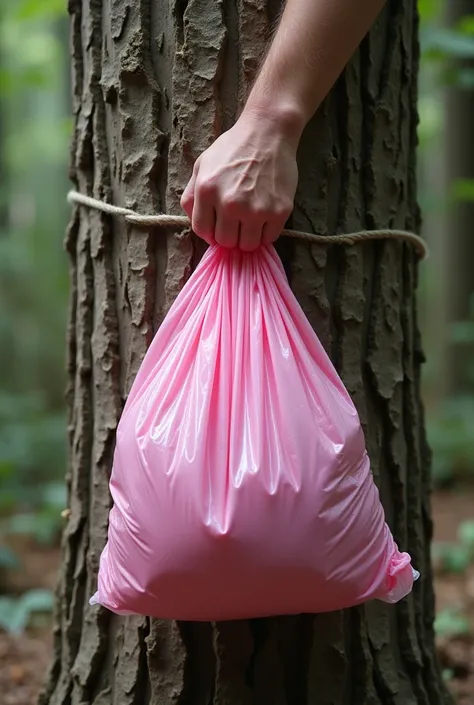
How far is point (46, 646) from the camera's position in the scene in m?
2.88

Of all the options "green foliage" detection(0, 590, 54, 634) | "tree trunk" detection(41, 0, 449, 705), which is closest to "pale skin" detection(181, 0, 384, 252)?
"tree trunk" detection(41, 0, 449, 705)

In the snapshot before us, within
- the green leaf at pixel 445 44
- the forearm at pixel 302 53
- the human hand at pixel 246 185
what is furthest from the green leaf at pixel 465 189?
the human hand at pixel 246 185

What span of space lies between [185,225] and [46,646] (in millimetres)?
2125

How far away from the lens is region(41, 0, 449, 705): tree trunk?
145 centimetres

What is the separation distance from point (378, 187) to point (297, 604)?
2.95 ft

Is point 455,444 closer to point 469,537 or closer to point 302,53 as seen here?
point 469,537

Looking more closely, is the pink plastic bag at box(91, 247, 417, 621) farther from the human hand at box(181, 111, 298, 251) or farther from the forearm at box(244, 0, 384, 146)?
the forearm at box(244, 0, 384, 146)

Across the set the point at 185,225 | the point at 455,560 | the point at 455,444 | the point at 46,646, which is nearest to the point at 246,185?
the point at 185,225

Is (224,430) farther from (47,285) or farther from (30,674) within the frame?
(47,285)

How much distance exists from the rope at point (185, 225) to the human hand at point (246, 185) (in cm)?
10

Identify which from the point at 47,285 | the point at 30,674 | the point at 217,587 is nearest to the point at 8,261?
the point at 47,285

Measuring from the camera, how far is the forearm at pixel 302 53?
4.37 feet

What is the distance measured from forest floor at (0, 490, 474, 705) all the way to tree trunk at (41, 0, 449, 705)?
663mm

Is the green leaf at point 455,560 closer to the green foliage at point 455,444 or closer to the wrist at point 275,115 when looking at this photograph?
the green foliage at point 455,444
